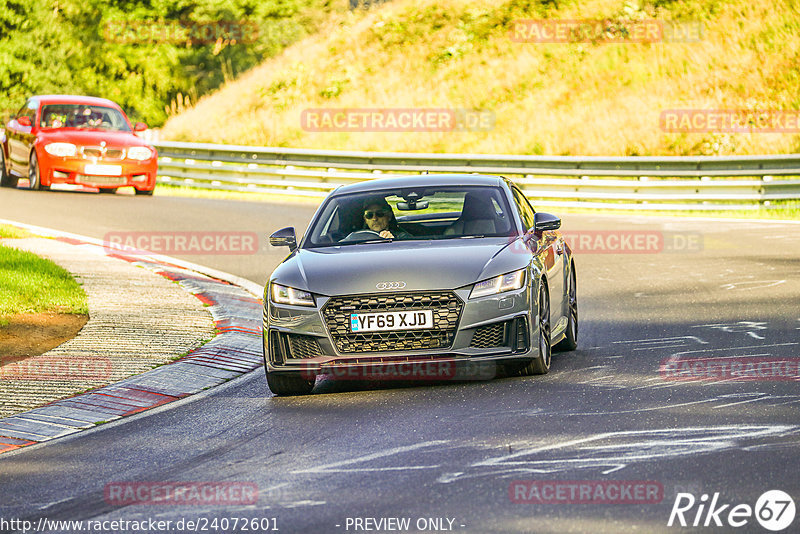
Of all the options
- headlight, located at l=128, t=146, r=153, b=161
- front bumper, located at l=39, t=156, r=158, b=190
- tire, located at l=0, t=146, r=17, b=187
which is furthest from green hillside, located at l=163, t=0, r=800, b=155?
headlight, located at l=128, t=146, r=153, b=161

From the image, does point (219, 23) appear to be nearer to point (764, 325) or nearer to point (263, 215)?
point (263, 215)

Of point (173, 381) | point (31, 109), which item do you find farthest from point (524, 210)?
point (31, 109)

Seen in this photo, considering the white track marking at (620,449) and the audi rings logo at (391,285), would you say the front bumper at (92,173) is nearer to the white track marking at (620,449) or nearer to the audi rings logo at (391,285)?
the audi rings logo at (391,285)

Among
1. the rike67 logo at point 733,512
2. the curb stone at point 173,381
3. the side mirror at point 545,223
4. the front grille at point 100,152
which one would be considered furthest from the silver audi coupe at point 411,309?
the front grille at point 100,152

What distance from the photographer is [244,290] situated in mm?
15422

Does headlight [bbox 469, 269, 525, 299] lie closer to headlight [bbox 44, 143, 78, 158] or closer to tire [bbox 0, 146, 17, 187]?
headlight [bbox 44, 143, 78, 158]

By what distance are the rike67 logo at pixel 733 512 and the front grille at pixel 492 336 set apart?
10.5ft

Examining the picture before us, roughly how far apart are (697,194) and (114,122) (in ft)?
37.3

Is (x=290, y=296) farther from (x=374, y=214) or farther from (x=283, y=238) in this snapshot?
(x=374, y=214)

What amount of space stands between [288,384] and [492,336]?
4.92ft

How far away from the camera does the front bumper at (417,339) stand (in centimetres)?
909

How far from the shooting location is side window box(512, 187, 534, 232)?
10789mm

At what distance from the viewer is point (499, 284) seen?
9.24m

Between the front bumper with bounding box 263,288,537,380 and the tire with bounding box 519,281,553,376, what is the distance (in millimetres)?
212
